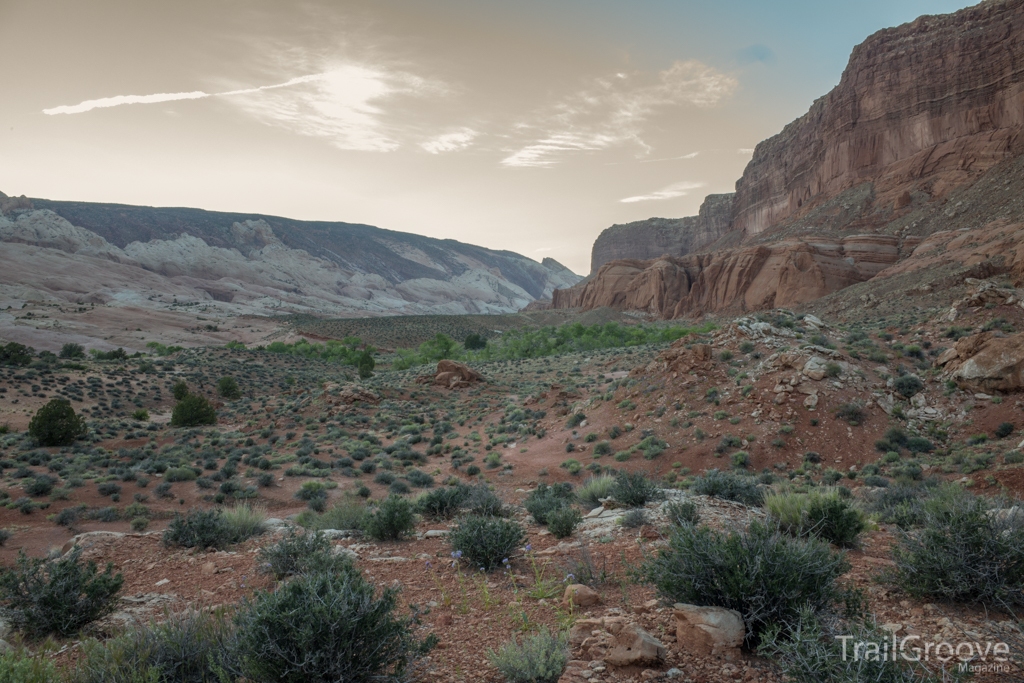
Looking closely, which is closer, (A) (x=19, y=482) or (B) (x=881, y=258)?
(A) (x=19, y=482)

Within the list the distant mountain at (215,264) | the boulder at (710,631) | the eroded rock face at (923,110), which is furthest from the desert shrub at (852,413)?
the distant mountain at (215,264)

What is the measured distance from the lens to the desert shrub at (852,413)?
47.5 feet

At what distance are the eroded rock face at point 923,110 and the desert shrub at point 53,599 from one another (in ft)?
227

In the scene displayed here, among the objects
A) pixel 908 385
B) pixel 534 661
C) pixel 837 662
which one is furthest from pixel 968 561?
pixel 908 385

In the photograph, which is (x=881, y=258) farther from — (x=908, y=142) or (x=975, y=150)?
(x=908, y=142)

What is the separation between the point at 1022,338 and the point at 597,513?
43.3 ft

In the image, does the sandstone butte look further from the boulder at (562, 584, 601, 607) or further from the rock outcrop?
the boulder at (562, 584, 601, 607)

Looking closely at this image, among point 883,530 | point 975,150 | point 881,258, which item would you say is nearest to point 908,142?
point 975,150

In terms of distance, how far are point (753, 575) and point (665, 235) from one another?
14067cm

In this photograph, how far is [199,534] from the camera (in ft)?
24.7

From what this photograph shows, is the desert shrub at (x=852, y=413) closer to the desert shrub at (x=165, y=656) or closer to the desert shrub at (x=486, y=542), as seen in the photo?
the desert shrub at (x=486, y=542)

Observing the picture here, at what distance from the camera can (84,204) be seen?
478ft

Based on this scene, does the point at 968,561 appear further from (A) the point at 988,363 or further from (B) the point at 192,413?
(B) the point at 192,413

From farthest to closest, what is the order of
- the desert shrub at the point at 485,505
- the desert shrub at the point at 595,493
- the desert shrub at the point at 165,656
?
the desert shrub at the point at 595,493, the desert shrub at the point at 485,505, the desert shrub at the point at 165,656
